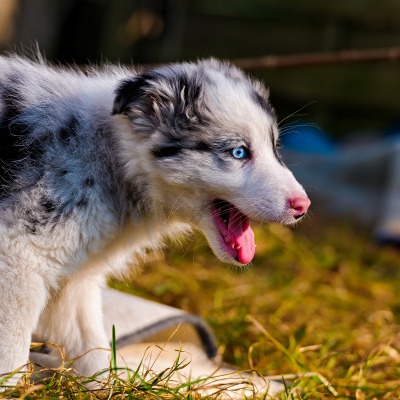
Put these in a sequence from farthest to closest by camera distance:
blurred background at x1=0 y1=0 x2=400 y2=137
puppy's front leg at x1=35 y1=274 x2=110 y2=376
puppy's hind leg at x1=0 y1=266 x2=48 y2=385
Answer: blurred background at x1=0 y1=0 x2=400 y2=137
puppy's front leg at x1=35 y1=274 x2=110 y2=376
puppy's hind leg at x1=0 y1=266 x2=48 y2=385

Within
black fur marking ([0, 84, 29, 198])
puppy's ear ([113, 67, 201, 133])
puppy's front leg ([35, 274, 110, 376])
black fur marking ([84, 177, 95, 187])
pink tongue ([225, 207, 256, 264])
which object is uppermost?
puppy's ear ([113, 67, 201, 133])

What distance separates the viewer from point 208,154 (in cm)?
322

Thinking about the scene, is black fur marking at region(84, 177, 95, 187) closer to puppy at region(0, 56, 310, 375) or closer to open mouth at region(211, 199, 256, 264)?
puppy at region(0, 56, 310, 375)

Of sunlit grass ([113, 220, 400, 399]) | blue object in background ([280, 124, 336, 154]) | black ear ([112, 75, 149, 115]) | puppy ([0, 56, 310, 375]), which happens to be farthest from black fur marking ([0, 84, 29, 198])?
blue object in background ([280, 124, 336, 154])

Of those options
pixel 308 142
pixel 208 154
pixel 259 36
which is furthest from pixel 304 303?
pixel 259 36

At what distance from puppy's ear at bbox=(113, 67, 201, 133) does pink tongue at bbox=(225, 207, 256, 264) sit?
0.43 meters

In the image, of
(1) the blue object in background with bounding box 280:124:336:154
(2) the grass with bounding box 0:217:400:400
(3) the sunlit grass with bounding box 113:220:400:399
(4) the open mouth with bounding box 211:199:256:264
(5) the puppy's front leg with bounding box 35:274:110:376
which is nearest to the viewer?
(4) the open mouth with bounding box 211:199:256:264

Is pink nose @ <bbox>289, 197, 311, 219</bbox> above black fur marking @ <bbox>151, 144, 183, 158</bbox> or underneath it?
underneath

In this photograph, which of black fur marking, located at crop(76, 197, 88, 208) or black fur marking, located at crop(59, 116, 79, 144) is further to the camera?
black fur marking, located at crop(59, 116, 79, 144)

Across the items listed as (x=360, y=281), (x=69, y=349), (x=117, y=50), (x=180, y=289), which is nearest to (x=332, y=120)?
(x=117, y=50)

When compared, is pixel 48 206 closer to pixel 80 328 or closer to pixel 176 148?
pixel 176 148

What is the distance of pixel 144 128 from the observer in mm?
3258

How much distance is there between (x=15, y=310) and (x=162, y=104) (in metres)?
0.99

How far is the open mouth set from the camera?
10.9ft
